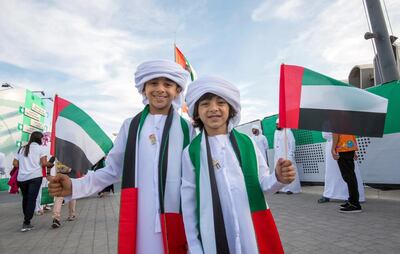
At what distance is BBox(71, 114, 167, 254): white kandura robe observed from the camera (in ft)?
6.34

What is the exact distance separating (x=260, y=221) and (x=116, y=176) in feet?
3.70

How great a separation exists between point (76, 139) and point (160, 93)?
874 mm

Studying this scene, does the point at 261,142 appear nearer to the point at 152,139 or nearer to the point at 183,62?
the point at 183,62

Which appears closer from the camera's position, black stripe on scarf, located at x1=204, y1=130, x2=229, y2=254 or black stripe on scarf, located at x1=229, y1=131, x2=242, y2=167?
black stripe on scarf, located at x1=204, y1=130, x2=229, y2=254

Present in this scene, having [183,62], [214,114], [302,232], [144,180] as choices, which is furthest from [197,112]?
[183,62]

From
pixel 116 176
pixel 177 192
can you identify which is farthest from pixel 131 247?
pixel 116 176

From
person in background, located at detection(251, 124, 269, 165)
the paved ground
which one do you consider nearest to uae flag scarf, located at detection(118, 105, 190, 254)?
the paved ground

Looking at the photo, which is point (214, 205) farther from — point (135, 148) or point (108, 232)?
point (108, 232)

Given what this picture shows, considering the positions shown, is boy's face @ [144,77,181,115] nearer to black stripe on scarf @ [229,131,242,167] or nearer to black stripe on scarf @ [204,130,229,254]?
black stripe on scarf @ [229,131,242,167]

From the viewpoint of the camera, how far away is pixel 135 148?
212cm

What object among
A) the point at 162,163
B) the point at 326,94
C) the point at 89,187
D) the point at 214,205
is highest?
the point at 326,94

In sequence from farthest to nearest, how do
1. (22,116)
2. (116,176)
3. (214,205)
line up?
(22,116) < (116,176) < (214,205)

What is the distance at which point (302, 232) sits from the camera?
432cm

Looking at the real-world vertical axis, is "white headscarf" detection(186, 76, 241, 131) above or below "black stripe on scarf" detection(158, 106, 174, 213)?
above
